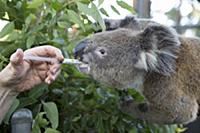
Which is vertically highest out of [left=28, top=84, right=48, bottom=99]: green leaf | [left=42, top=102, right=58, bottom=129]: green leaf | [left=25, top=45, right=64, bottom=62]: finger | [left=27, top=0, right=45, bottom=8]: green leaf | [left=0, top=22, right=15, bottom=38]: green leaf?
[left=27, top=0, right=45, bottom=8]: green leaf

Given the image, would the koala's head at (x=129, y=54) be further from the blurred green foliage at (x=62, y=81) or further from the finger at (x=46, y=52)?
the finger at (x=46, y=52)

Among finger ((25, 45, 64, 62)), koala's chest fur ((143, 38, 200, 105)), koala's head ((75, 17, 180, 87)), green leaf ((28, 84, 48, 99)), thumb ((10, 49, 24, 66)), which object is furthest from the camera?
koala's chest fur ((143, 38, 200, 105))

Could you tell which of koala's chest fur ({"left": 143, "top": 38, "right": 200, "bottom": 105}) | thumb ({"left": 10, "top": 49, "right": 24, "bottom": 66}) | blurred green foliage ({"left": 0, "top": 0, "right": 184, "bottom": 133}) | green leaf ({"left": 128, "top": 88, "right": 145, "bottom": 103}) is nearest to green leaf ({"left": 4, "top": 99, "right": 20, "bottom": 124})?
blurred green foliage ({"left": 0, "top": 0, "right": 184, "bottom": 133})

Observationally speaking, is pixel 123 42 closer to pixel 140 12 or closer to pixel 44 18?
pixel 44 18

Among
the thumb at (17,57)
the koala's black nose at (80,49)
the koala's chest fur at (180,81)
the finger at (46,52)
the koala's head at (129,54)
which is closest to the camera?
the thumb at (17,57)

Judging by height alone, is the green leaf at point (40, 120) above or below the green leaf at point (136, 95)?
above

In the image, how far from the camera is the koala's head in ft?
5.50

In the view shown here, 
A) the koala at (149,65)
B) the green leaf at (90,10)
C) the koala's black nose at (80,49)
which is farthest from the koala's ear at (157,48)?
the green leaf at (90,10)

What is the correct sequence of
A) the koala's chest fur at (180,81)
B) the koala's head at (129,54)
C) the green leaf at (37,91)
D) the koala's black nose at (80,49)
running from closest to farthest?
the green leaf at (37,91), the koala's black nose at (80,49), the koala's head at (129,54), the koala's chest fur at (180,81)

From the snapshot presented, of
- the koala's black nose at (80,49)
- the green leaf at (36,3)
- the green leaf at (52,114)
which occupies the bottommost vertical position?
the green leaf at (52,114)

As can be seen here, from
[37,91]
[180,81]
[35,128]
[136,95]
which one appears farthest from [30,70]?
[180,81]

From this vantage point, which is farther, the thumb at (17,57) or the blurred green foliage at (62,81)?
the blurred green foliage at (62,81)

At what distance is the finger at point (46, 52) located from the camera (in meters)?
1.28

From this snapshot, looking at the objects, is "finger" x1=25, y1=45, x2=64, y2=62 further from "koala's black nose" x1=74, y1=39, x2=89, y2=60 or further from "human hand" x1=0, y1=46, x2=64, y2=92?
"koala's black nose" x1=74, y1=39, x2=89, y2=60
